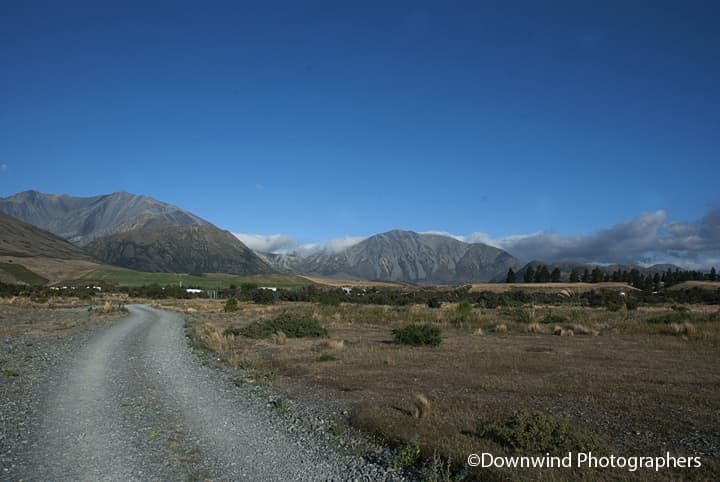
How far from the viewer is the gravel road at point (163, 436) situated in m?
7.70

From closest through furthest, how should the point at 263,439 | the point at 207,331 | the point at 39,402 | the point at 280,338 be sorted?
1. the point at 263,439
2. the point at 39,402
3. the point at 280,338
4. the point at 207,331

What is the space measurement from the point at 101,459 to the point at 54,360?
1309cm

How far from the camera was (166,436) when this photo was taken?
9.46m

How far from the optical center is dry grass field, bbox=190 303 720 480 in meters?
8.71

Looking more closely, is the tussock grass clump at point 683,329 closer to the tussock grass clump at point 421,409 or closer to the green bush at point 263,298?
the tussock grass clump at point 421,409

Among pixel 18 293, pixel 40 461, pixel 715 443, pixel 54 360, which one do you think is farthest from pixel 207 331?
pixel 18 293

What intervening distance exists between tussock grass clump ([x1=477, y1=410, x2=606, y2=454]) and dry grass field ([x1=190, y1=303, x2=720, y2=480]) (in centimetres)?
20

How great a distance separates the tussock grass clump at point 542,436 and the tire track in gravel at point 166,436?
A: 2164 mm

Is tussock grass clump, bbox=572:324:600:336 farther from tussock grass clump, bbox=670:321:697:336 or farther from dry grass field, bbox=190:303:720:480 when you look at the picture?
tussock grass clump, bbox=670:321:697:336

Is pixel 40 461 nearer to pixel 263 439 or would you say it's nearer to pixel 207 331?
pixel 263 439

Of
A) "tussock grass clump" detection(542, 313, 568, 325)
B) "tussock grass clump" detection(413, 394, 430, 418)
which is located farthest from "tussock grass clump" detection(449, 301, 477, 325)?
"tussock grass clump" detection(413, 394, 430, 418)

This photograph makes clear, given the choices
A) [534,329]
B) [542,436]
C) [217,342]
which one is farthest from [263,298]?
Answer: [542,436]

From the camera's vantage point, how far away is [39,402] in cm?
1220

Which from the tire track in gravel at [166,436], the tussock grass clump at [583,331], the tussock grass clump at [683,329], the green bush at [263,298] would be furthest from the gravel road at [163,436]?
the green bush at [263,298]
